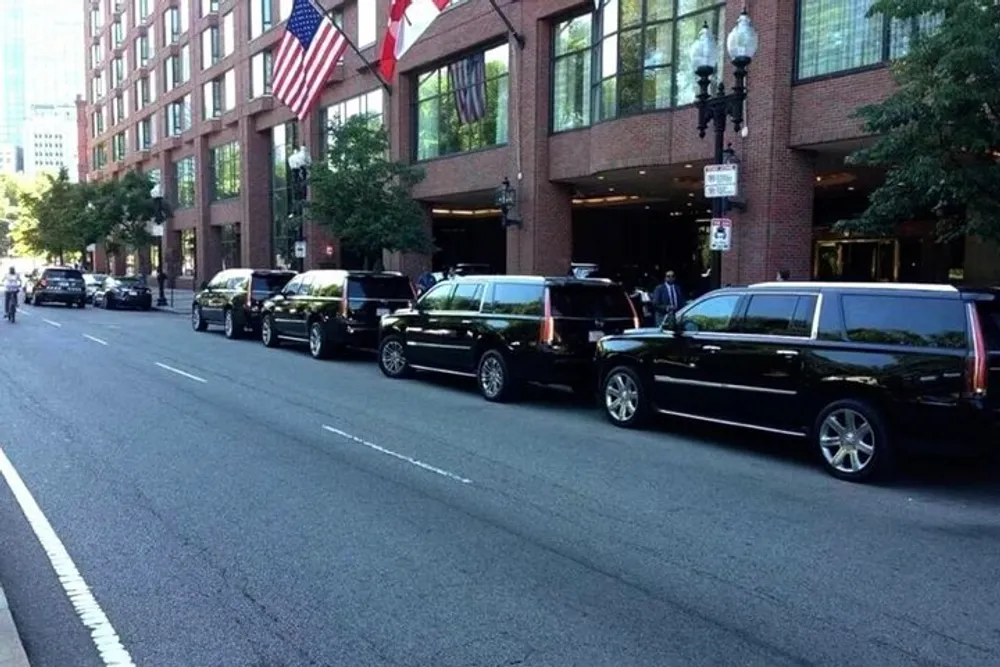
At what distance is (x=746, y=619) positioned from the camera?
4.64 metres

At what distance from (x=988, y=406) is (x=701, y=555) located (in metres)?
3.32

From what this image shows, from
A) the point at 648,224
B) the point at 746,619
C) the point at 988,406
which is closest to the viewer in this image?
the point at 746,619

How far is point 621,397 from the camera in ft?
35.3

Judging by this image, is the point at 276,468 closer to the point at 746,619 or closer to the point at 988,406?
the point at 746,619

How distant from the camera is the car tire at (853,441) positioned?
7871 mm

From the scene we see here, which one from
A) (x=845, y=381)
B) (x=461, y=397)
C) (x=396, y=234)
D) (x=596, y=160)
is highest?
(x=596, y=160)

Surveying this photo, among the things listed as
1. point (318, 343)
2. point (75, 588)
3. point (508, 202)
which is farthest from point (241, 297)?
point (75, 588)

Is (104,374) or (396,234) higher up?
(396,234)

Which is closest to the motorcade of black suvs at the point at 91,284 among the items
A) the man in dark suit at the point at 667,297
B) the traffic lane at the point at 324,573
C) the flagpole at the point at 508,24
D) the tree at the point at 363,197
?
the tree at the point at 363,197

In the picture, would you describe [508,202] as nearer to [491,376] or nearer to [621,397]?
[491,376]

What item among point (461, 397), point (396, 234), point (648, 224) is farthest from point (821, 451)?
point (648, 224)

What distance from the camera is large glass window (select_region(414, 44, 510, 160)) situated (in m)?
27.4

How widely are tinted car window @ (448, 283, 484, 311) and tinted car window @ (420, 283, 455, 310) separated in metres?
0.17

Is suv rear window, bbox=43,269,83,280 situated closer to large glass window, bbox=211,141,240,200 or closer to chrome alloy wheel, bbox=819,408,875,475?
large glass window, bbox=211,141,240,200
